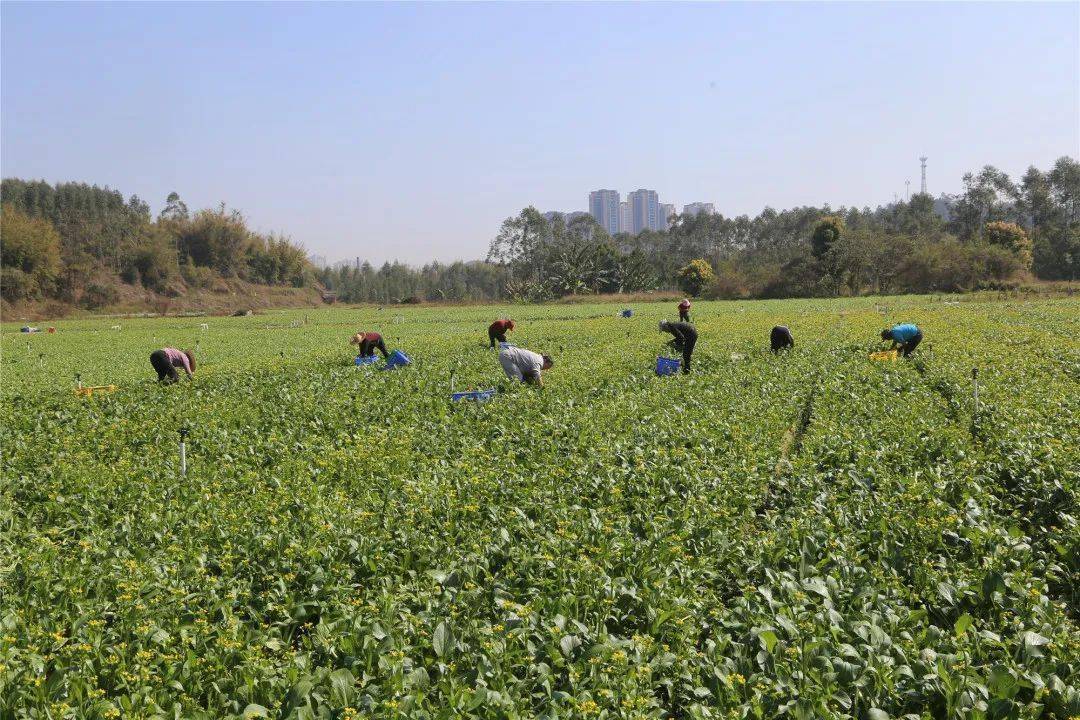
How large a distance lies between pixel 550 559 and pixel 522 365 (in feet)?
30.1

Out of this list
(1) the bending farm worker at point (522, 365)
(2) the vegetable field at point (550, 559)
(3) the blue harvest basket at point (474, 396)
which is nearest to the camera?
(2) the vegetable field at point (550, 559)

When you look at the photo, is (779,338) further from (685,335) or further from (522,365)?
(522,365)

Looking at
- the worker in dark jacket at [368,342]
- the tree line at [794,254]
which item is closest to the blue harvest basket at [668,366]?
the worker in dark jacket at [368,342]

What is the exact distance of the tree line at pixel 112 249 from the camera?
66.4m

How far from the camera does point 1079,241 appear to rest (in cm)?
7250

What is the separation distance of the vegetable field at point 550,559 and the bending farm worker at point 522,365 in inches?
74.7

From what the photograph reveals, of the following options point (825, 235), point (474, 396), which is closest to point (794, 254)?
point (825, 235)

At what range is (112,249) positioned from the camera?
268 feet

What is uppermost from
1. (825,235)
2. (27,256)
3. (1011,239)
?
(27,256)

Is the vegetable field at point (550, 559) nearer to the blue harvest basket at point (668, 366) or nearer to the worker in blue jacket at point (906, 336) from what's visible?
the blue harvest basket at point (668, 366)

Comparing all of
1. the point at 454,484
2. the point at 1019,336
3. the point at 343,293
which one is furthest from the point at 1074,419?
the point at 343,293

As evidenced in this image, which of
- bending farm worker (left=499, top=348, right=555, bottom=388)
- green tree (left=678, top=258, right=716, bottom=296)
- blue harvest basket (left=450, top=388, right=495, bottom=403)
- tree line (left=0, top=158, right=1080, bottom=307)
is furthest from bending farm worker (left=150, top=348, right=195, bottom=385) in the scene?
green tree (left=678, top=258, right=716, bottom=296)

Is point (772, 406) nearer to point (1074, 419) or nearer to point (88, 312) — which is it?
point (1074, 419)

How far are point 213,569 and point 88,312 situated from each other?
238 feet
